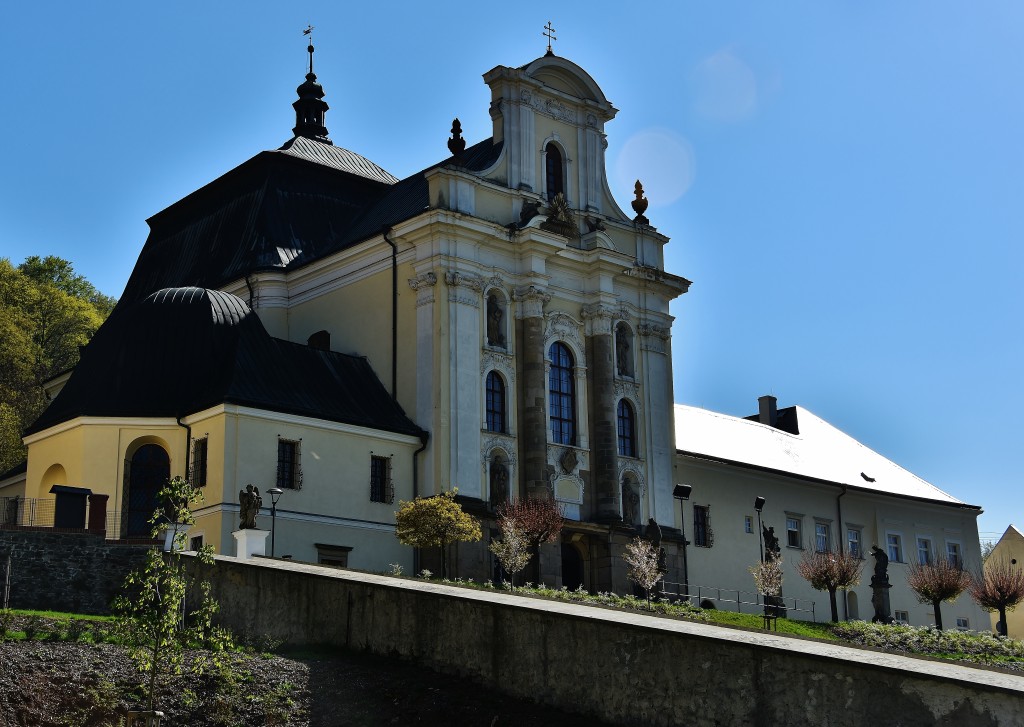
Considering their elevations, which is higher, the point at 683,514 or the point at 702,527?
the point at 683,514

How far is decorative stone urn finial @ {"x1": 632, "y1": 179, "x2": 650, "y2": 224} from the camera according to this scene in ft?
173

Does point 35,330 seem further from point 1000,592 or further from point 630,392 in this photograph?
point 1000,592

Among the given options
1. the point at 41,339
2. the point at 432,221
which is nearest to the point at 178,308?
the point at 432,221

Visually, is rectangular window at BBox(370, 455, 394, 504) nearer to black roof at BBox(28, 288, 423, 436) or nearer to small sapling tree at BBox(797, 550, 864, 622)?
black roof at BBox(28, 288, 423, 436)

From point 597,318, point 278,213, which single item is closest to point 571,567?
point 597,318

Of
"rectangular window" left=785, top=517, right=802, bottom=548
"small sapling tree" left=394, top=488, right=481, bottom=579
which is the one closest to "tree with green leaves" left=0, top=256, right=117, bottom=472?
"small sapling tree" left=394, top=488, right=481, bottom=579

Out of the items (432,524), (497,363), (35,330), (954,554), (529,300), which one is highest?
(35,330)

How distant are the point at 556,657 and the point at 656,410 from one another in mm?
29020

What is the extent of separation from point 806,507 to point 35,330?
103 feet

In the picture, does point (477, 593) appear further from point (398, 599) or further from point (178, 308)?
point (178, 308)

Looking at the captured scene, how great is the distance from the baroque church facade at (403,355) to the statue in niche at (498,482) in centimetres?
7

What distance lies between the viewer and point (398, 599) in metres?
25.6

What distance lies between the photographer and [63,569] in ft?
104

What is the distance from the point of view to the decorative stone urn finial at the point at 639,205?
5281cm
